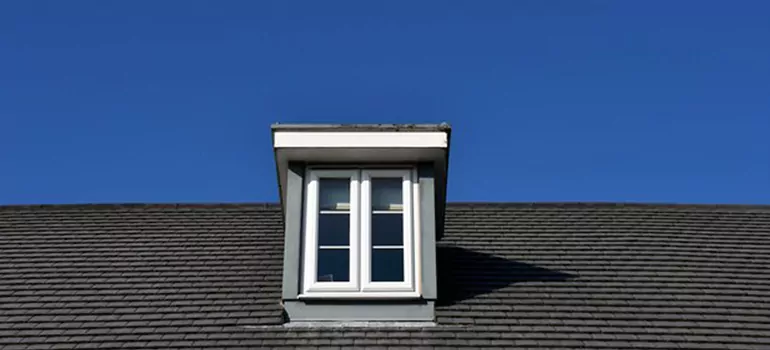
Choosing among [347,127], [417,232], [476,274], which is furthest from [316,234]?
[476,274]

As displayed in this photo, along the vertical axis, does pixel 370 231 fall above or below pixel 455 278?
above

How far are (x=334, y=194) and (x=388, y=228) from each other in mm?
665

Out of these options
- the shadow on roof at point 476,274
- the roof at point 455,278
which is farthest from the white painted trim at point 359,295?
the shadow on roof at point 476,274

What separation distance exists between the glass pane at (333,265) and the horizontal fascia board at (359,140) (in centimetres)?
106

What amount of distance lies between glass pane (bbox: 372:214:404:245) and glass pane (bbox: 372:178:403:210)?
10 cm

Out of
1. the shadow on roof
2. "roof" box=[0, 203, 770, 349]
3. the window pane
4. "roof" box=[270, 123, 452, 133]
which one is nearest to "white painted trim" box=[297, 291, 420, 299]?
"roof" box=[0, 203, 770, 349]

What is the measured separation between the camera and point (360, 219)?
955cm

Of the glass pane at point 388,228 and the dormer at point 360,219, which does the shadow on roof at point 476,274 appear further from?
the glass pane at point 388,228

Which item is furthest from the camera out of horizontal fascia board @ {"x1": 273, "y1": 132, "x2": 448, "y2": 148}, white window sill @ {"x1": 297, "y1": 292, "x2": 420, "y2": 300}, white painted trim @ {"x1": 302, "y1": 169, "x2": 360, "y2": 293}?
horizontal fascia board @ {"x1": 273, "y1": 132, "x2": 448, "y2": 148}

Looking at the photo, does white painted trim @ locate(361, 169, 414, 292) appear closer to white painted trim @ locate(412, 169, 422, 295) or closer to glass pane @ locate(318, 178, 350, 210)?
white painted trim @ locate(412, 169, 422, 295)

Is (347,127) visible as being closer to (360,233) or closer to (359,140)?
(359,140)

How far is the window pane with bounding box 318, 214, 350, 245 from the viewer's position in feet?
31.4

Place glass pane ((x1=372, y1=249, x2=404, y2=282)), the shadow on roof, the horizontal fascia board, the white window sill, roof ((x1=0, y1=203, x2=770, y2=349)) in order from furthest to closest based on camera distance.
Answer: the shadow on roof
the horizontal fascia board
glass pane ((x1=372, y1=249, x2=404, y2=282))
the white window sill
roof ((x1=0, y1=203, x2=770, y2=349))

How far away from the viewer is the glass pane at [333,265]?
9391 millimetres
